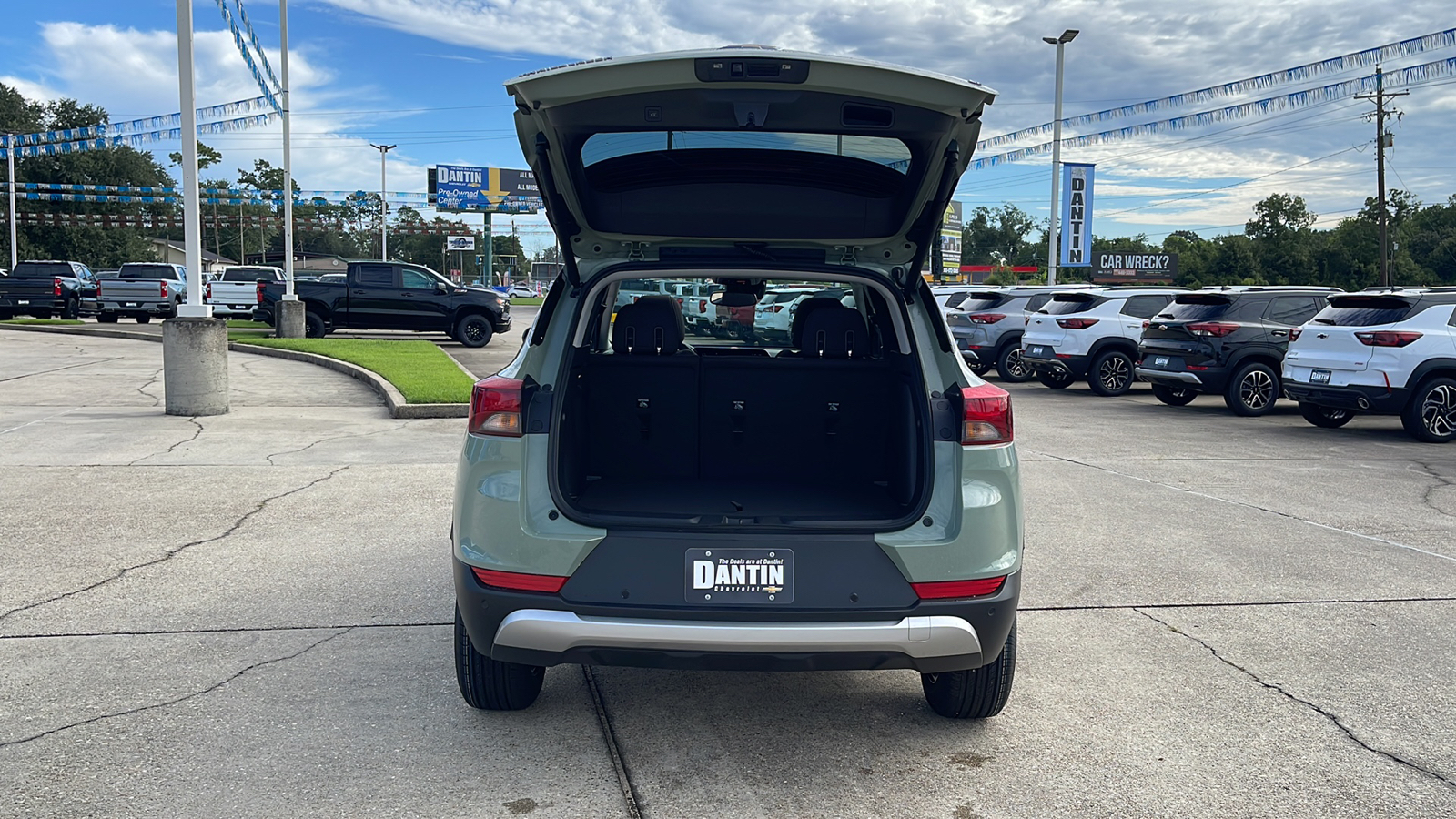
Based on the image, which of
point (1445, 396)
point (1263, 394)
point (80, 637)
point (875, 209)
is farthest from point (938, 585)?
point (1263, 394)

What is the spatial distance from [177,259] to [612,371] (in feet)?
382

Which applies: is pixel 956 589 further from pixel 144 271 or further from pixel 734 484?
pixel 144 271

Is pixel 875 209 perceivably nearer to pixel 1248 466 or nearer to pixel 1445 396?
pixel 1248 466

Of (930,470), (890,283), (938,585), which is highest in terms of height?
(890,283)

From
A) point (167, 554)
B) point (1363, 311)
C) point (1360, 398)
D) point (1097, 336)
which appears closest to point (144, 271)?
point (1097, 336)

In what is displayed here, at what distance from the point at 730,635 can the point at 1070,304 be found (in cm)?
1534

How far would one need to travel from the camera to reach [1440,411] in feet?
38.5

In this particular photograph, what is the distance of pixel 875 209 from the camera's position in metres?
3.90

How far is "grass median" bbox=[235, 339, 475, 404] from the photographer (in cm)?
1283

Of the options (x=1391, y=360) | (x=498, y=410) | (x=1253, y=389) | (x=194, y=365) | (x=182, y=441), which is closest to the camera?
(x=498, y=410)

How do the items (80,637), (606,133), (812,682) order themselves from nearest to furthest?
(606,133) → (812,682) → (80,637)

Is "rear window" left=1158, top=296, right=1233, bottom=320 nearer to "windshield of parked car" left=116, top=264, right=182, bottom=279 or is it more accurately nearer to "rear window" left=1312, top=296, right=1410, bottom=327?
"rear window" left=1312, top=296, right=1410, bottom=327

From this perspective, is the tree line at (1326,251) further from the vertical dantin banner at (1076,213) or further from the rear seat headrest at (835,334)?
the rear seat headrest at (835,334)

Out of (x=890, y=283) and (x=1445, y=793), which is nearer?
(x=1445, y=793)
